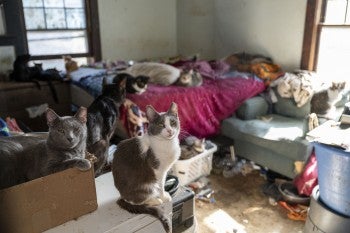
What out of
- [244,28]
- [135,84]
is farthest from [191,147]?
[244,28]

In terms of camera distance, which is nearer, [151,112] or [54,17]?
[151,112]

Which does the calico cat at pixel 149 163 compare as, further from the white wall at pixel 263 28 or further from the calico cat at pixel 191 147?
the white wall at pixel 263 28

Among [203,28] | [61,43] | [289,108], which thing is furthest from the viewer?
[203,28]

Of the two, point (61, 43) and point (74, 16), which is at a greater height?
point (74, 16)

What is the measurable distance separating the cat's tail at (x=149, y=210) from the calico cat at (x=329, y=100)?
1.81 m

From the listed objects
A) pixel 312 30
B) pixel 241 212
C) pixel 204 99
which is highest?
pixel 312 30

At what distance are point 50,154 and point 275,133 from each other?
76.2 inches

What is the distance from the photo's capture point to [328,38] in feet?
9.27

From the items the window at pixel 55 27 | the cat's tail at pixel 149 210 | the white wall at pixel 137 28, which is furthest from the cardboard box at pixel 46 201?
the white wall at pixel 137 28

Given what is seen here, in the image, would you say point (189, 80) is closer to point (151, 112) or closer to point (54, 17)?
point (54, 17)

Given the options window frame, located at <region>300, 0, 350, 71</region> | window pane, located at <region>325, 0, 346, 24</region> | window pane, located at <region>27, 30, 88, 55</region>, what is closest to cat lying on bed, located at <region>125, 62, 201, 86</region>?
window pane, located at <region>27, 30, 88, 55</region>

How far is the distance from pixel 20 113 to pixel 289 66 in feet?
9.14

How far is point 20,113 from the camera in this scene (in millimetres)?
2848

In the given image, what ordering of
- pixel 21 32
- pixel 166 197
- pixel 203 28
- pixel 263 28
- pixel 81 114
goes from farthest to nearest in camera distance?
1. pixel 203 28
2. pixel 263 28
3. pixel 21 32
4. pixel 166 197
5. pixel 81 114
